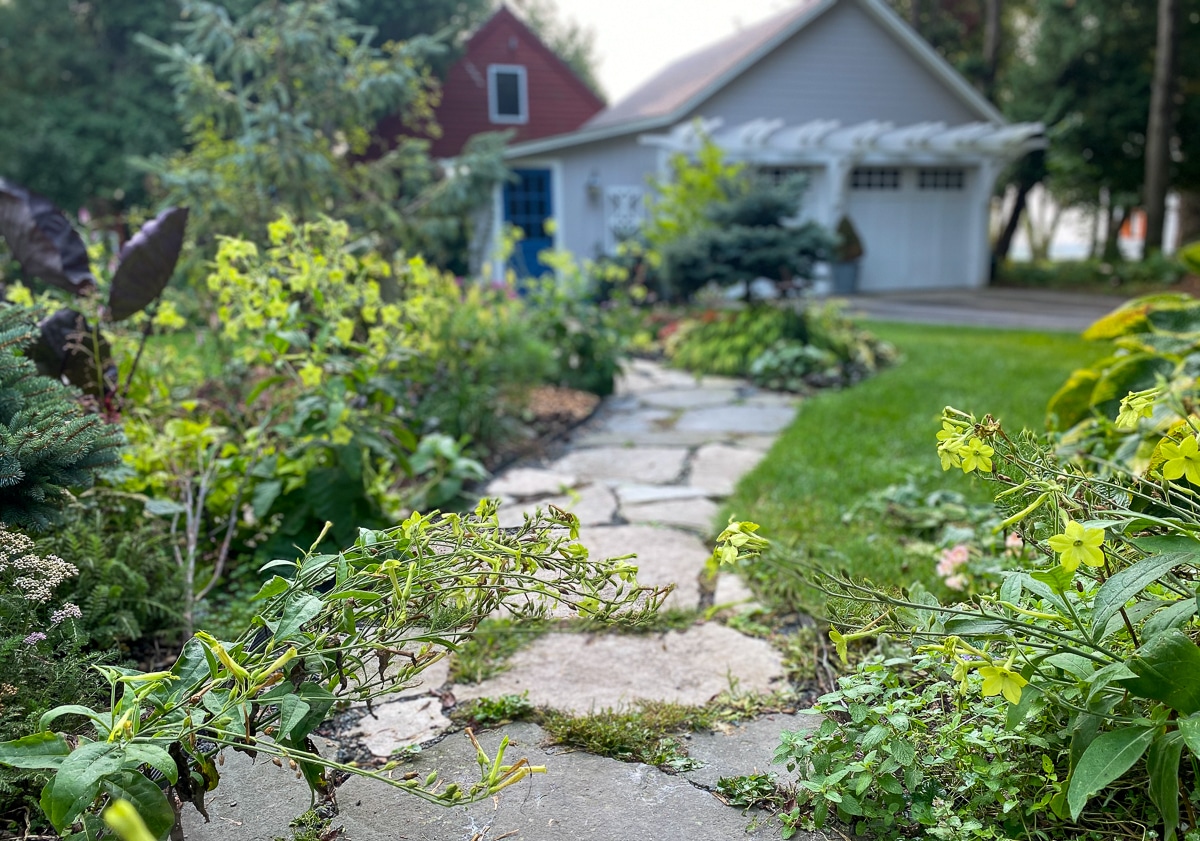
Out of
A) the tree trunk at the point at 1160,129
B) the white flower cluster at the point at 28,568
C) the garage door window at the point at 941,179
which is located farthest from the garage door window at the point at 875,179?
the white flower cluster at the point at 28,568

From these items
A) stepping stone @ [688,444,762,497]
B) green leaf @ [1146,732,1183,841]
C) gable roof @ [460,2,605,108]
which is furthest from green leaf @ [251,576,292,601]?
gable roof @ [460,2,605,108]

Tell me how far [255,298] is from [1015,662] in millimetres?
2250

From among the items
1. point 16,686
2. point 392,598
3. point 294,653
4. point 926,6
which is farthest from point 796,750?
point 926,6

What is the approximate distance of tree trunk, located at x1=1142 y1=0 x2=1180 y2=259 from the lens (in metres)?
13.9

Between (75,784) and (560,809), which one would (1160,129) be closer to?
(560,809)

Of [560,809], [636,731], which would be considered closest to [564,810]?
[560,809]

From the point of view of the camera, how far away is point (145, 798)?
125 cm

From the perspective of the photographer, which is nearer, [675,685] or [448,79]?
[675,685]

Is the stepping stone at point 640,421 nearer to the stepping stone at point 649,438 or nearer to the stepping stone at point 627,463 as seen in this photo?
the stepping stone at point 649,438

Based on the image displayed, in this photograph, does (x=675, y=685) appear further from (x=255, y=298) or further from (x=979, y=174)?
(x=979, y=174)

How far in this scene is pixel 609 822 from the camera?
1.60 m

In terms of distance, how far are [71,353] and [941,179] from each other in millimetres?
15689

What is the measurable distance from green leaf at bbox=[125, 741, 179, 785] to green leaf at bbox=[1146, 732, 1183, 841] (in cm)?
134

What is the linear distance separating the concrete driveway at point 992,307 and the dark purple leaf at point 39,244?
306 inches
